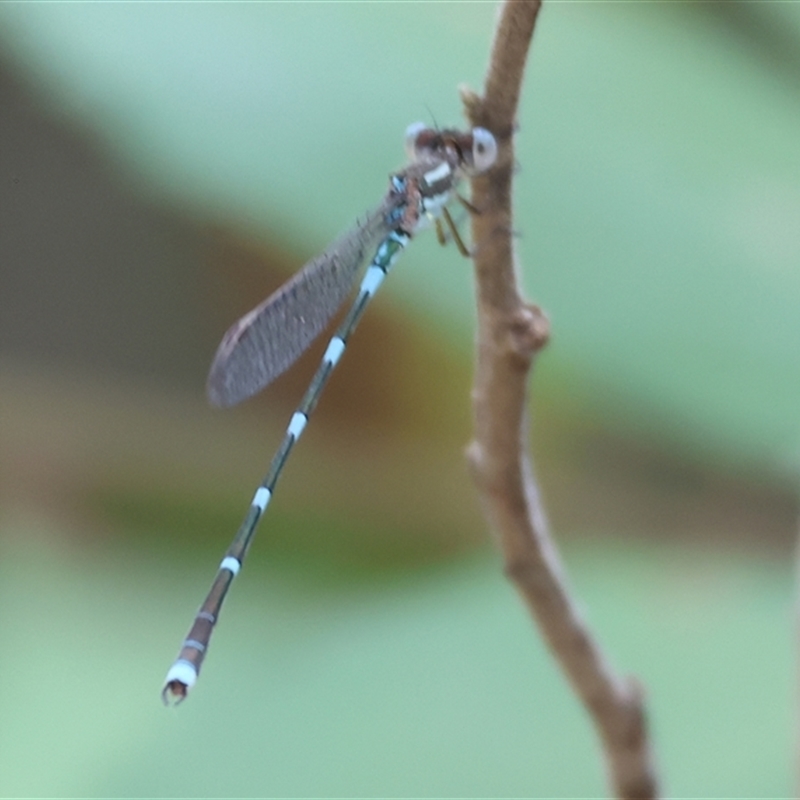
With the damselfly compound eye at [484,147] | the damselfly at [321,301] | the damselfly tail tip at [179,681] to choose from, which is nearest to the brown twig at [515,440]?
the damselfly compound eye at [484,147]

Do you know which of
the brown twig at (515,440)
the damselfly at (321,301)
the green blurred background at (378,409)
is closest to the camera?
the brown twig at (515,440)

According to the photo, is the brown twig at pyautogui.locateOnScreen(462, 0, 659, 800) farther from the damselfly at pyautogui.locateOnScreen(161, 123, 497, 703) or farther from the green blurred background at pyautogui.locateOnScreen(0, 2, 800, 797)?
the green blurred background at pyautogui.locateOnScreen(0, 2, 800, 797)

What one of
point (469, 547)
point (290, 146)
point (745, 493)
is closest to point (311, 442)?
point (469, 547)

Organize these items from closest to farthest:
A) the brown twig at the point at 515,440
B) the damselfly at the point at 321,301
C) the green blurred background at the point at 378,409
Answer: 1. the brown twig at the point at 515,440
2. the damselfly at the point at 321,301
3. the green blurred background at the point at 378,409

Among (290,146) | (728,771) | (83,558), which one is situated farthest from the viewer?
(83,558)

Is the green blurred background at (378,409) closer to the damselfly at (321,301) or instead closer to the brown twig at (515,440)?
the damselfly at (321,301)

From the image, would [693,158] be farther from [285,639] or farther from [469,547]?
[285,639]

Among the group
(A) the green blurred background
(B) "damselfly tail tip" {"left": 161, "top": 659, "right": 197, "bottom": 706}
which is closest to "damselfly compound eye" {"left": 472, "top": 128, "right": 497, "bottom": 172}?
(B) "damselfly tail tip" {"left": 161, "top": 659, "right": 197, "bottom": 706}
